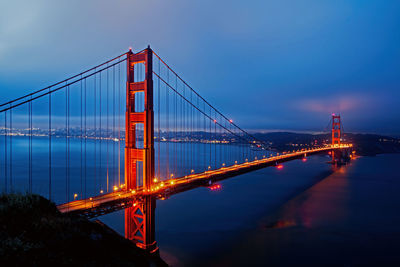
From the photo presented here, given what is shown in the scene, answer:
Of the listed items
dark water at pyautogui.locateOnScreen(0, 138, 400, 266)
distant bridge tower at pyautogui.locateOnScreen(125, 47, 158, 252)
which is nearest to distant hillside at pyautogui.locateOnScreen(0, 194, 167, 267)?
distant bridge tower at pyautogui.locateOnScreen(125, 47, 158, 252)

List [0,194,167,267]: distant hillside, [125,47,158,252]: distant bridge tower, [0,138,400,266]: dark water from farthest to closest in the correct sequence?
[0,138,400,266]: dark water, [125,47,158,252]: distant bridge tower, [0,194,167,267]: distant hillside

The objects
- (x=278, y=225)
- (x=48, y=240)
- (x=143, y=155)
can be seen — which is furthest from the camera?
(x=278, y=225)

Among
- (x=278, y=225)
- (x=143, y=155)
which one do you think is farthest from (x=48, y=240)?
(x=278, y=225)

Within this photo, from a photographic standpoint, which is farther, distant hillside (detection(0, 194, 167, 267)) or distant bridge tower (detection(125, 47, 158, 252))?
distant bridge tower (detection(125, 47, 158, 252))

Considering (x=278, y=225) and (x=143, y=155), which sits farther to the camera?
(x=278, y=225)

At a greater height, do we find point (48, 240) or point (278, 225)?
point (48, 240)

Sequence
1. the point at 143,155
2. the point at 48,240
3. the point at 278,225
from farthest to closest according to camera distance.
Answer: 1. the point at 278,225
2. the point at 143,155
3. the point at 48,240

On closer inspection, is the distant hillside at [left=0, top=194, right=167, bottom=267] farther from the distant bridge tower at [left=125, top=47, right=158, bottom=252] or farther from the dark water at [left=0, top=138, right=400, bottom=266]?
the dark water at [left=0, top=138, right=400, bottom=266]

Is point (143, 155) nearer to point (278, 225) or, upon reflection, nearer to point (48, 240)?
point (48, 240)
